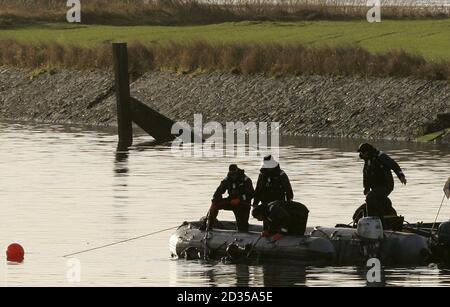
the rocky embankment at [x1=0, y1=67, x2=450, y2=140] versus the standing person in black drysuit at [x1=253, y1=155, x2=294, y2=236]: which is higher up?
the standing person in black drysuit at [x1=253, y1=155, x2=294, y2=236]

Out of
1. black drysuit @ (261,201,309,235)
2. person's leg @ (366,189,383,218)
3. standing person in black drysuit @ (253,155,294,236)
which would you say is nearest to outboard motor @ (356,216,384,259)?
person's leg @ (366,189,383,218)

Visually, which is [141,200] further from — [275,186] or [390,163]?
[390,163]

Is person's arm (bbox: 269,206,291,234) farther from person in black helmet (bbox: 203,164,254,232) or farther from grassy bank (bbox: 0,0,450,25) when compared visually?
grassy bank (bbox: 0,0,450,25)

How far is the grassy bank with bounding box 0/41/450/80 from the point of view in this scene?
236 feet

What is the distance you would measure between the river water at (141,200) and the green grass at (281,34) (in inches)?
511

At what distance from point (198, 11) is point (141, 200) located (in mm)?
53493

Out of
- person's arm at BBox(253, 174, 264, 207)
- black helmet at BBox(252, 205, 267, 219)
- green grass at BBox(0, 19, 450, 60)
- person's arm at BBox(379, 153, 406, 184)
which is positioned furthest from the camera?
green grass at BBox(0, 19, 450, 60)

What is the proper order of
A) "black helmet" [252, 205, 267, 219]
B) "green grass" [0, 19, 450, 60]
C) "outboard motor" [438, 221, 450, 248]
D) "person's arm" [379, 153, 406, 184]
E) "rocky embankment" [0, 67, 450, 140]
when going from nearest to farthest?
1. "outboard motor" [438, 221, 450, 248]
2. "black helmet" [252, 205, 267, 219]
3. "person's arm" [379, 153, 406, 184]
4. "rocky embankment" [0, 67, 450, 140]
5. "green grass" [0, 19, 450, 60]

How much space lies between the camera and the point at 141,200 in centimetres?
4962

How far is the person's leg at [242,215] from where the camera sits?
127 feet

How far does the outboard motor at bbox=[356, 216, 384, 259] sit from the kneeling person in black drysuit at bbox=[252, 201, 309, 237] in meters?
1.40

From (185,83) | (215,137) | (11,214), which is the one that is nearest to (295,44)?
(185,83)

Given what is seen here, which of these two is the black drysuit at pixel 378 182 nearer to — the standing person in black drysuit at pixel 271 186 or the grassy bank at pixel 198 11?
the standing person in black drysuit at pixel 271 186
